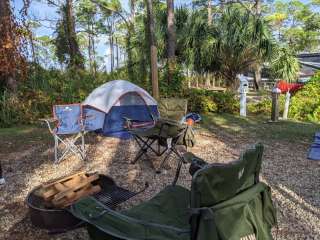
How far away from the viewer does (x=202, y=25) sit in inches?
506

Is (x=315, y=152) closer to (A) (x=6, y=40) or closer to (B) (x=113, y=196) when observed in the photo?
(B) (x=113, y=196)

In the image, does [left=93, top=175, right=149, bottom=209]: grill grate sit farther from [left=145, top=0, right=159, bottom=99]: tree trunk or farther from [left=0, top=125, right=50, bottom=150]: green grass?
[left=145, top=0, right=159, bottom=99]: tree trunk

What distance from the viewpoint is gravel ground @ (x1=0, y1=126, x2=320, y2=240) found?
10.1 feet

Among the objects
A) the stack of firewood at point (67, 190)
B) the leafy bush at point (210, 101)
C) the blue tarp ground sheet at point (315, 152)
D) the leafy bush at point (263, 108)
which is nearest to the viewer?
the stack of firewood at point (67, 190)

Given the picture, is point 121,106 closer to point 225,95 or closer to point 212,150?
point 212,150

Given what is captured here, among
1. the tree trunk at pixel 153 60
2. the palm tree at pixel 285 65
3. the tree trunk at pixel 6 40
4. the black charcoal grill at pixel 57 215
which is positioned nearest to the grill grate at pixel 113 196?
the black charcoal grill at pixel 57 215

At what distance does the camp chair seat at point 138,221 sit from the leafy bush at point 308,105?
8550mm

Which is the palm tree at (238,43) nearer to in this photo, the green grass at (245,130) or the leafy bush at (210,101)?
the leafy bush at (210,101)

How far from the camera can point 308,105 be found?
10.5 metres

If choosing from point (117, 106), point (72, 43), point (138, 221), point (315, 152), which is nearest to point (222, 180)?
point (138, 221)

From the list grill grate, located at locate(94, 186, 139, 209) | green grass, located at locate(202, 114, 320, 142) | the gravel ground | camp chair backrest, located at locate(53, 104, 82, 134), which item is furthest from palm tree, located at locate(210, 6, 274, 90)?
grill grate, located at locate(94, 186, 139, 209)

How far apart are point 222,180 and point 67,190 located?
6.06 ft

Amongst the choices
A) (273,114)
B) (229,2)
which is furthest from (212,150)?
(229,2)

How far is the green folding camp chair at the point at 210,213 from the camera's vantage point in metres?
1.64
